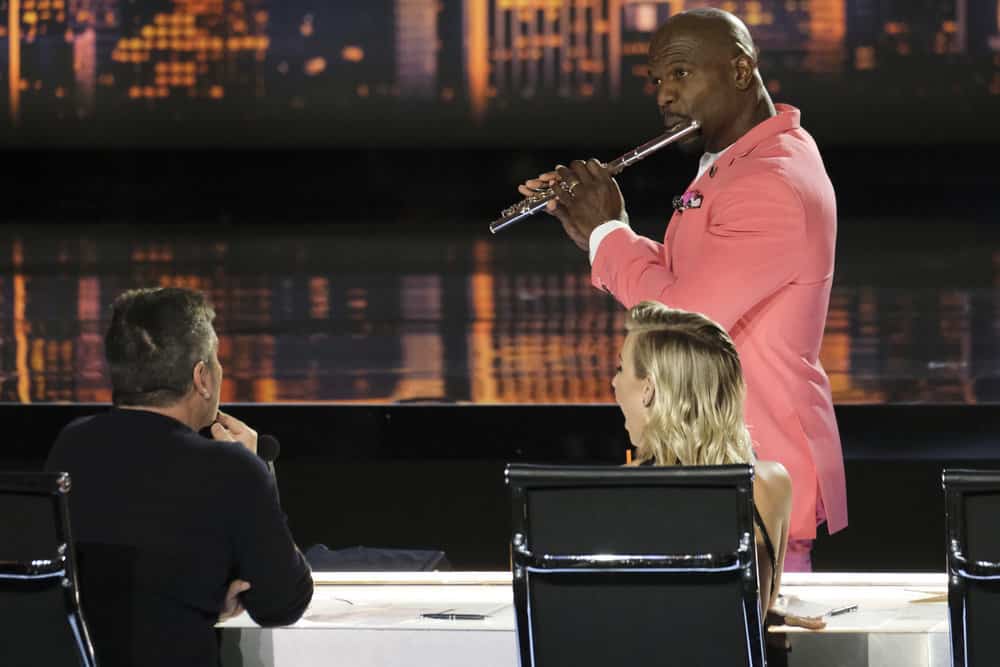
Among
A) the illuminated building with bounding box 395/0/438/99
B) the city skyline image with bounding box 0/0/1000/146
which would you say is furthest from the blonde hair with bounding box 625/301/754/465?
the illuminated building with bounding box 395/0/438/99

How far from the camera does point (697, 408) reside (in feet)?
4.57

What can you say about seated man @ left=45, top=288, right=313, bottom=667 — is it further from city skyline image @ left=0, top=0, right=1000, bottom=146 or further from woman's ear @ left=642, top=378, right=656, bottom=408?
city skyline image @ left=0, top=0, right=1000, bottom=146

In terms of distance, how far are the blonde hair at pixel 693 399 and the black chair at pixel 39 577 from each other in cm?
52

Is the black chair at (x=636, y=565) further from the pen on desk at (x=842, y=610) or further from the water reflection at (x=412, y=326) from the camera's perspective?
the water reflection at (x=412, y=326)

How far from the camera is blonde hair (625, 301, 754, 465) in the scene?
1.39 metres

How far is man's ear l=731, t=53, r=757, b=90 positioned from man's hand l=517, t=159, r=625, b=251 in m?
0.20

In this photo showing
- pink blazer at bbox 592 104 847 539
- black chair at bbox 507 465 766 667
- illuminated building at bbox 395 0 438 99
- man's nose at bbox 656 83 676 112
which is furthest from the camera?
illuminated building at bbox 395 0 438 99

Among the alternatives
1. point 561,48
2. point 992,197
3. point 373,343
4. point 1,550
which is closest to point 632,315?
point 1,550

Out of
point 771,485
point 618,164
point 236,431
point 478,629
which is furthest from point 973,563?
point 618,164

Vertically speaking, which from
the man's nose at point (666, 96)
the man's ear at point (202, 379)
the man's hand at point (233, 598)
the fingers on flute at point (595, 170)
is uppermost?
the man's nose at point (666, 96)

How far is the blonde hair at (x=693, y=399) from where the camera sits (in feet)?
4.56

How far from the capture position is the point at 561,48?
12.2 metres

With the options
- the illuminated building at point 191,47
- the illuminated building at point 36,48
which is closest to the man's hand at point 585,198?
the illuminated building at point 191,47

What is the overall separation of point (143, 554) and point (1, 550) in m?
0.12
